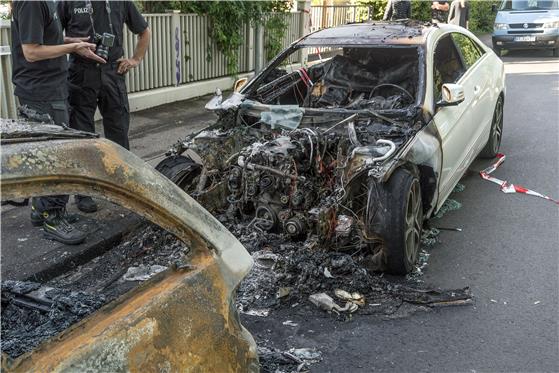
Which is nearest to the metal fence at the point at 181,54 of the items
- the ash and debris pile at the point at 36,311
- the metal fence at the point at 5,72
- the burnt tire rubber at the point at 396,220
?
the metal fence at the point at 5,72

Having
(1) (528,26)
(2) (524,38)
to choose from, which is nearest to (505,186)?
(2) (524,38)

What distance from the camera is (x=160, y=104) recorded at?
32.6 ft

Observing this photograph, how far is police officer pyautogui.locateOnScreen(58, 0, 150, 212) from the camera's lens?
5.32 metres

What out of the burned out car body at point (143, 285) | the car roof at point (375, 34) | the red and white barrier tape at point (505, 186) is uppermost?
the car roof at point (375, 34)

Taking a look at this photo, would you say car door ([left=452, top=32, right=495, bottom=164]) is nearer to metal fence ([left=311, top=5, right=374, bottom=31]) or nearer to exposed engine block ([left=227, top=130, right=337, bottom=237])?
exposed engine block ([left=227, top=130, right=337, bottom=237])

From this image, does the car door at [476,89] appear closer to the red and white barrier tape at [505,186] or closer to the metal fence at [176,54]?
the red and white barrier tape at [505,186]

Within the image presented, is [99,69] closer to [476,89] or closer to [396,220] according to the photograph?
[396,220]

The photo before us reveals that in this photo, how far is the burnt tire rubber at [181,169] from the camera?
517 centimetres

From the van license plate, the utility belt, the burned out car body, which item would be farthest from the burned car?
the van license plate

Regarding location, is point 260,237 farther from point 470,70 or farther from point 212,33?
point 212,33

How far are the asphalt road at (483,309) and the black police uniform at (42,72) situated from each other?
2230 millimetres

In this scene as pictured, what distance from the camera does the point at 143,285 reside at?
2059 millimetres

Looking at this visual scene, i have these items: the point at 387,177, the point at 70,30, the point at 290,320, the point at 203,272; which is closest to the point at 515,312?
the point at 387,177

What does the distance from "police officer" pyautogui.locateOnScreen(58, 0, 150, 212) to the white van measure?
47.1 feet
